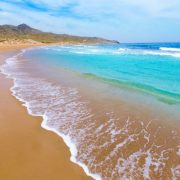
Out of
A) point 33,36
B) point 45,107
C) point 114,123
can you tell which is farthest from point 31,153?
point 33,36

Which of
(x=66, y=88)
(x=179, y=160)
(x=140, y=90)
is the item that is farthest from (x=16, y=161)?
(x=140, y=90)

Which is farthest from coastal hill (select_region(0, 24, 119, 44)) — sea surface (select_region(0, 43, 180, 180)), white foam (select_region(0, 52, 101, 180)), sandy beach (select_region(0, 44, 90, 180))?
sandy beach (select_region(0, 44, 90, 180))

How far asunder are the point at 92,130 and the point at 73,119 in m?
1.09

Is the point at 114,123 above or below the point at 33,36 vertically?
below

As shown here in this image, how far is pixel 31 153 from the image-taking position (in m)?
5.22

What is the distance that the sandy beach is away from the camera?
14.6 feet

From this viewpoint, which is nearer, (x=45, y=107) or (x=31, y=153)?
(x=31, y=153)

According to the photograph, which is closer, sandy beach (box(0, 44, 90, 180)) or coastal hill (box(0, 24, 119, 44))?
sandy beach (box(0, 44, 90, 180))

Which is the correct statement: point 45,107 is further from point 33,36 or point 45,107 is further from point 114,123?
point 33,36

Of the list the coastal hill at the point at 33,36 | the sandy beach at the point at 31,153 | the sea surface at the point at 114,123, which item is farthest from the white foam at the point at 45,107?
the coastal hill at the point at 33,36

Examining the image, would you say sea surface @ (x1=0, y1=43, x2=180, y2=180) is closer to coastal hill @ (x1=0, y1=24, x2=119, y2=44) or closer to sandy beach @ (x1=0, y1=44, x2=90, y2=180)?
sandy beach @ (x1=0, y1=44, x2=90, y2=180)

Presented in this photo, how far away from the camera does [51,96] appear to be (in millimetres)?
10336

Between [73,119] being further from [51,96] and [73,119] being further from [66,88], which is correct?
[66,88]

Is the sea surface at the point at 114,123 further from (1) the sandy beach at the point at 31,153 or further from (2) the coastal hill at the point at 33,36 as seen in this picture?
(2) the coastal hill at the point at 33,36
